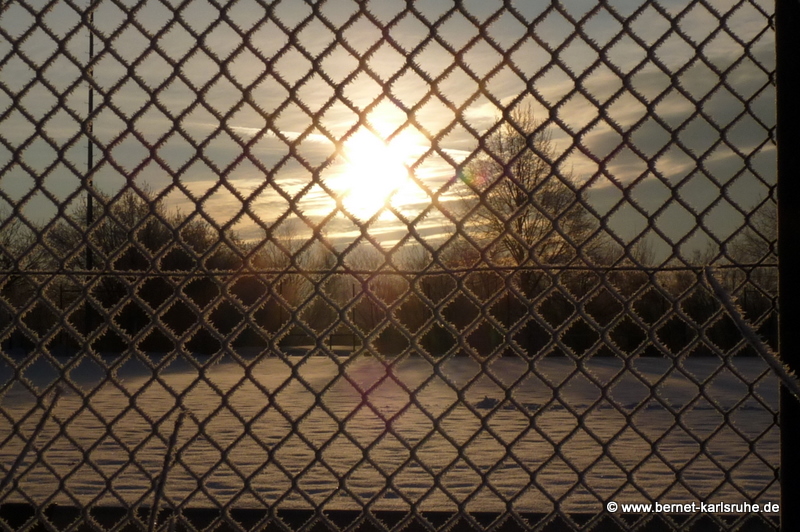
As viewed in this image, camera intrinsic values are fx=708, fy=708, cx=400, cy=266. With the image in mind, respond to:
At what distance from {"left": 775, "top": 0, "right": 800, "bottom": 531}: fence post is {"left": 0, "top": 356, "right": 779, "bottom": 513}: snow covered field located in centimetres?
24

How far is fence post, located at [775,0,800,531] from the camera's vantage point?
1.64 m

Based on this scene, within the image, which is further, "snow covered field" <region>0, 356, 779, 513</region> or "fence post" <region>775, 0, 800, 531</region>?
"snow covered field" <region>0, 356, 779, 513</region>

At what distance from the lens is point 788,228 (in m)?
1.65

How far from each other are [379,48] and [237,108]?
1.27 ft

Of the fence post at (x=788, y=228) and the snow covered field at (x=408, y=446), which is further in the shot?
the snow covered field at (x=408, y=446)

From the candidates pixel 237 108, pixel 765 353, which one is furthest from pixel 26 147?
pixel 765 353

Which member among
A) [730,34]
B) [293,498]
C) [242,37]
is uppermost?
[730,34]

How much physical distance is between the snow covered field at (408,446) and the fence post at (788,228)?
0.24 m

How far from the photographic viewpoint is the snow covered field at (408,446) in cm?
189

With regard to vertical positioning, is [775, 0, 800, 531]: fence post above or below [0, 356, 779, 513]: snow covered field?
above

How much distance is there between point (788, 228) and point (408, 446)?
3.56ft

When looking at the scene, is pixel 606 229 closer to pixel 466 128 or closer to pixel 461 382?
pixel 466 128

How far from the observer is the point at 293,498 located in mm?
4363

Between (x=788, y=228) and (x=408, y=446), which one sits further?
(x=408, y=446)
